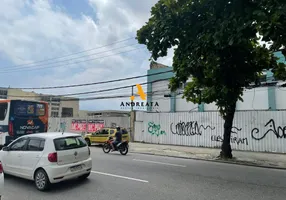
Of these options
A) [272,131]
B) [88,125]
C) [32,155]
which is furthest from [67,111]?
[32,155]

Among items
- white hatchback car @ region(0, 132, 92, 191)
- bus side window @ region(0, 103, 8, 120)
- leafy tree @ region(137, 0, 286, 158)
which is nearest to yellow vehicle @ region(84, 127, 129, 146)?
leafy tree @ region(137, 0, 286, 158)

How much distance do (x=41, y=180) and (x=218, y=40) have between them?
641 centimetres

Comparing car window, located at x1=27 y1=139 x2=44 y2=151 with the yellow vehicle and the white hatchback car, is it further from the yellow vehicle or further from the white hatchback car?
the yellow vehicle

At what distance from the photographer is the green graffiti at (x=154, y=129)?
1972 centimetres

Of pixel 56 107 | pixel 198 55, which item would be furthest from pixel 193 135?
pixel 56 107

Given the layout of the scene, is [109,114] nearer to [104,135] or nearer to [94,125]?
[94,125]

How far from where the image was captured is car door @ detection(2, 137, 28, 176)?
6.87m

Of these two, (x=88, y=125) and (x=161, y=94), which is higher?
(x=161, y=94)

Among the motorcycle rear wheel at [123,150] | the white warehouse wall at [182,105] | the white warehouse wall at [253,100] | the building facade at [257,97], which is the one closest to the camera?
the motorcycle rear wheel at [123,150]

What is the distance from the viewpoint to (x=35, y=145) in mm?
6750

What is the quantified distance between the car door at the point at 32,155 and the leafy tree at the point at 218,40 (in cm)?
550

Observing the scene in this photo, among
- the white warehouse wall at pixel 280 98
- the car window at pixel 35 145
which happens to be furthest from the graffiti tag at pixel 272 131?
the car window at pixel 35 145

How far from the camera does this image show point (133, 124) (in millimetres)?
21328

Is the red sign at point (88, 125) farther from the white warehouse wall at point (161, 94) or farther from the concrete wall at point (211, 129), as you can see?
the white warehouse wall at point (161, 94)
